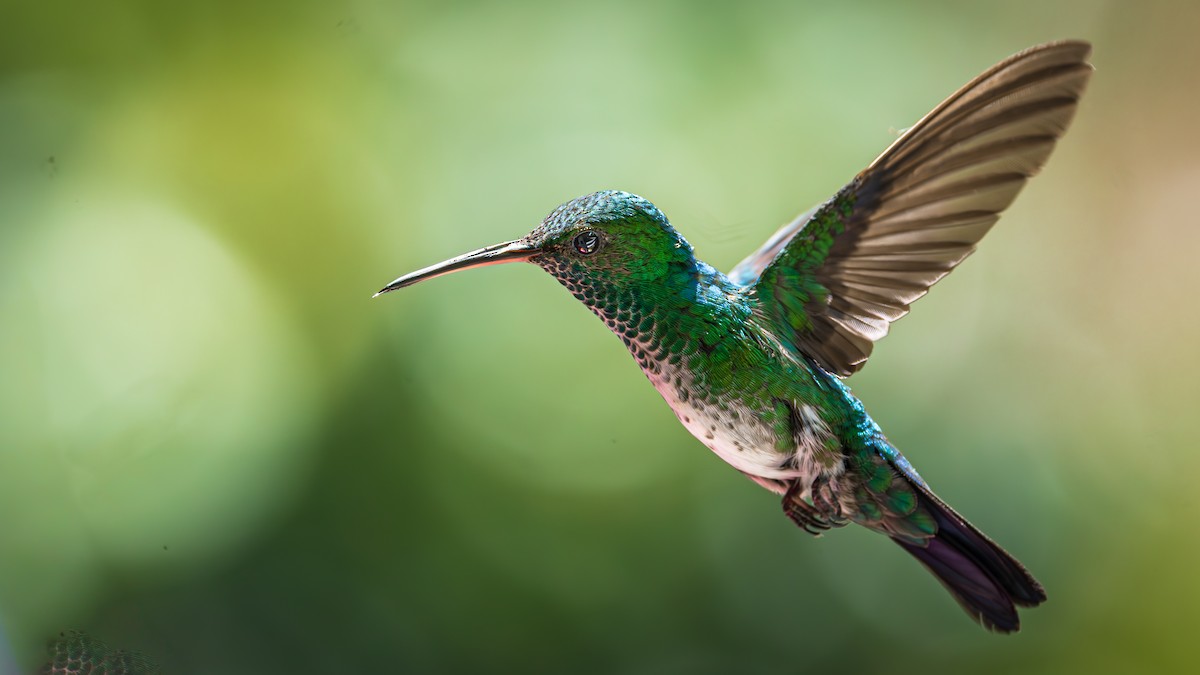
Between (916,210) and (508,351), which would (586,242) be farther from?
(508,351)

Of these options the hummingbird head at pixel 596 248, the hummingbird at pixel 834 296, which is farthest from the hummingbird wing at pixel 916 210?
the hummingbird head at pixel 596 248

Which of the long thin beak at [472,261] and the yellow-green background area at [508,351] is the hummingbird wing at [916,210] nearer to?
the long thin beak at [472,261]

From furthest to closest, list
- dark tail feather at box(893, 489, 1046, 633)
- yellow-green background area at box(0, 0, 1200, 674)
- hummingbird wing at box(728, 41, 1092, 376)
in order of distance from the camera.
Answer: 1. yellow-green background area at box(0, 0, 1200, 674)
2. dark tail feather at box(893, 489, 1046, 633)
3. hummingbird wing at box(728, 41, 1092, 376)

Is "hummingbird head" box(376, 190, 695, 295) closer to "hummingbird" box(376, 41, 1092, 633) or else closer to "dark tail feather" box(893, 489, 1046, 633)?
"hummingbird" box(376, 41, 1092, 633)

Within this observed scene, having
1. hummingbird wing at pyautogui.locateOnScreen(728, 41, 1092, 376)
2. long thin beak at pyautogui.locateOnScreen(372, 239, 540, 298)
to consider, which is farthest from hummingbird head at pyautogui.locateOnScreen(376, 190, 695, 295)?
hummingbird wing at pyautogui.locateOnScreen(728, 41, 1092, 376)

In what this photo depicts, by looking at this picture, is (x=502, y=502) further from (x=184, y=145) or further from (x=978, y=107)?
(x=978, y=107)
